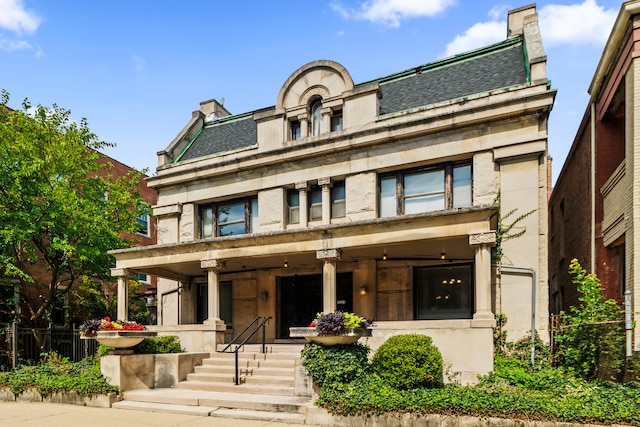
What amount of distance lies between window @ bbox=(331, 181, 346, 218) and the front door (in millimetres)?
2210

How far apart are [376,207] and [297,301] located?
14.4ft

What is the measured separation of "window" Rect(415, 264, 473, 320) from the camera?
1335cm

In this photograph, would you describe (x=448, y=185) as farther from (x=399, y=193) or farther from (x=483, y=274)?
(x=483, y=274)

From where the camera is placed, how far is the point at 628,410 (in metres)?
7.30

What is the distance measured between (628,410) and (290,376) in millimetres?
7048

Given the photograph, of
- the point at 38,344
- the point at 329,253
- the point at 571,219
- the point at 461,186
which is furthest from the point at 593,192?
the point at 38,344

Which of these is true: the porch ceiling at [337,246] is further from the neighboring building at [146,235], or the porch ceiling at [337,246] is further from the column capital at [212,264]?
the neighboring building at [146,235]

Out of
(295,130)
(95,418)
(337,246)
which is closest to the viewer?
(95,418)

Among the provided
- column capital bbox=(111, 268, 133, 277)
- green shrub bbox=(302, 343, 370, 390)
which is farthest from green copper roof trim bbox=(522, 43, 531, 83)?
column capital bbox=(111, 268, 133, 277)

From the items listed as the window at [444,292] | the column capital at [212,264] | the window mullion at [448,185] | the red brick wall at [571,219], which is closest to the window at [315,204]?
the column capital at [212,264]

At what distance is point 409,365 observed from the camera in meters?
9.08

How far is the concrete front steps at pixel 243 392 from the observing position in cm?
939

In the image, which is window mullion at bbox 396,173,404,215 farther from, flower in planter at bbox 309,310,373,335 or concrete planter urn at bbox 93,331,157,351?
concrete planter urn at bbox 93,331,157,351

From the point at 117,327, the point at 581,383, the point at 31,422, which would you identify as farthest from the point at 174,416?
the point at 581,383
